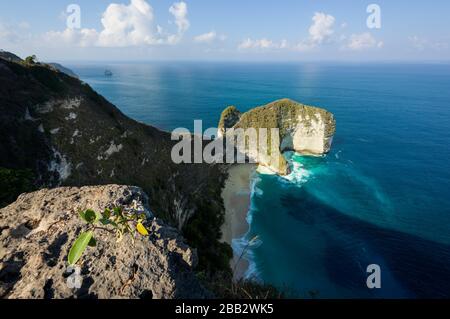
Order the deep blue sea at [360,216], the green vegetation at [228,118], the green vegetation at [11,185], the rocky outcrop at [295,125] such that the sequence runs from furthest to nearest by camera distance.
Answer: the green vegetation at [228,118], the rocky outcrop at [295,125], the deep blue sea at [360,216], the green vegetation at [11,185]

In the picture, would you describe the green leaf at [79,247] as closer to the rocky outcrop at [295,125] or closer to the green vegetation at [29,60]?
the green vegetation at [29,60]

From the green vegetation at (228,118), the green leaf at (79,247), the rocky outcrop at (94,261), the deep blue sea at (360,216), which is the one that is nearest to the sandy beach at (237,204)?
the deep blue sea at (360,216)

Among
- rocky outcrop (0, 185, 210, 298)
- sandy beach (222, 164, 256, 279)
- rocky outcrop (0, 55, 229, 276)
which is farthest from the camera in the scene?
sandy beach (222, 164, 256, 279)

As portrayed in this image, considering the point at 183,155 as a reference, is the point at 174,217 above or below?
below

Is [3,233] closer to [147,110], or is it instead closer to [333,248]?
[333,248]

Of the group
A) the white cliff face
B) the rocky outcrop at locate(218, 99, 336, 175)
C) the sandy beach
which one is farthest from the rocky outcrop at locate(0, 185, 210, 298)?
the white cliff face

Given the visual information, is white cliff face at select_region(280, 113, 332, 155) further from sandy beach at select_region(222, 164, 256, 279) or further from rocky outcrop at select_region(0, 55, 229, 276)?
rocky outcrop at select_region(0, 55, 229, 276)

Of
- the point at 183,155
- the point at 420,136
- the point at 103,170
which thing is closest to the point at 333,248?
the point at 183,155

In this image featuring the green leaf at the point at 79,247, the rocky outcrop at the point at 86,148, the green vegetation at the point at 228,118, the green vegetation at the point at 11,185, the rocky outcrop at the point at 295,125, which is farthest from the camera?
the green vegetation at the point at 228,118
